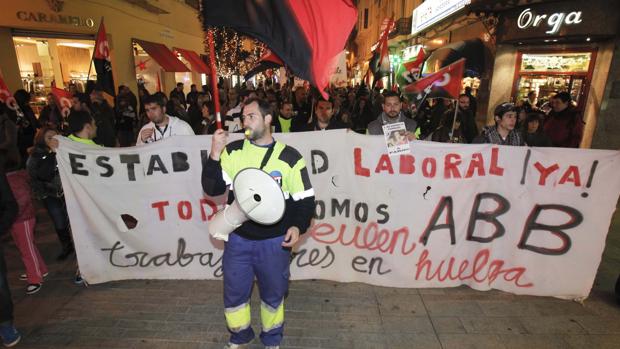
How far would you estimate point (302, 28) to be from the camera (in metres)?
2.88

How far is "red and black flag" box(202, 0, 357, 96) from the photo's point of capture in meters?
2.77

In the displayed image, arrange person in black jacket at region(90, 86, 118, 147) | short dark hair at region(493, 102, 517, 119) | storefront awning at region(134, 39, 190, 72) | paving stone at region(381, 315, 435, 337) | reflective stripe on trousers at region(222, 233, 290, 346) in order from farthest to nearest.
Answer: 1. storefront awning at region(134, 39, 190, 72)
2. person in black jacket at region(90, 86, 118, 147)
3. short dark hair at region(493, 102, 517, 119)
4. paving stone at region(381, 315, 435, 337)
5. reflective stripe on trousers at region(222, 233, 290, 346)

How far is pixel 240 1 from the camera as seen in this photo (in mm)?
2691

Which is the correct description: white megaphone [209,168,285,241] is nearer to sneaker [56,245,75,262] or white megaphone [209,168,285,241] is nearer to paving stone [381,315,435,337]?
paving stone [381,315,435,337]

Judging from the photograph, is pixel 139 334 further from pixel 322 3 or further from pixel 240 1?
pixel 322 3

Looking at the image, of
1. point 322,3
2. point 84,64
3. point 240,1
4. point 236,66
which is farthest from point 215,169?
point 236,66

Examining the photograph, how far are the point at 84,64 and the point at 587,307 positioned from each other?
1616 centimetres

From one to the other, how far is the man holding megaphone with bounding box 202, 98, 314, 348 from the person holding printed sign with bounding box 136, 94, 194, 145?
1919 mm

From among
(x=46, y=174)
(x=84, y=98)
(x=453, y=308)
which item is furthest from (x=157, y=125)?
(x=84, y=98)

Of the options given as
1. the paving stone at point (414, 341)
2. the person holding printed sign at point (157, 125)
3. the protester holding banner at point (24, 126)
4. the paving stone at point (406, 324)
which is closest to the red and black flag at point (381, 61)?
the person holding printed sign at point (157, 125)

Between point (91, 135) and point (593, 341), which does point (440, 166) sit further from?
point (91, 135)

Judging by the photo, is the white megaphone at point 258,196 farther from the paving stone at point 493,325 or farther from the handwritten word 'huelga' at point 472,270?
the paving stone at point 493,325

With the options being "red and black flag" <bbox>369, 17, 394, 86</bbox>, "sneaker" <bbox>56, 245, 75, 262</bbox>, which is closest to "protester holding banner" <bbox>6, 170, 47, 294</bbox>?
"sneaker" <bbox>56, 245, 75, 262</bbox>

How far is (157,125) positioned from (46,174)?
127cm
